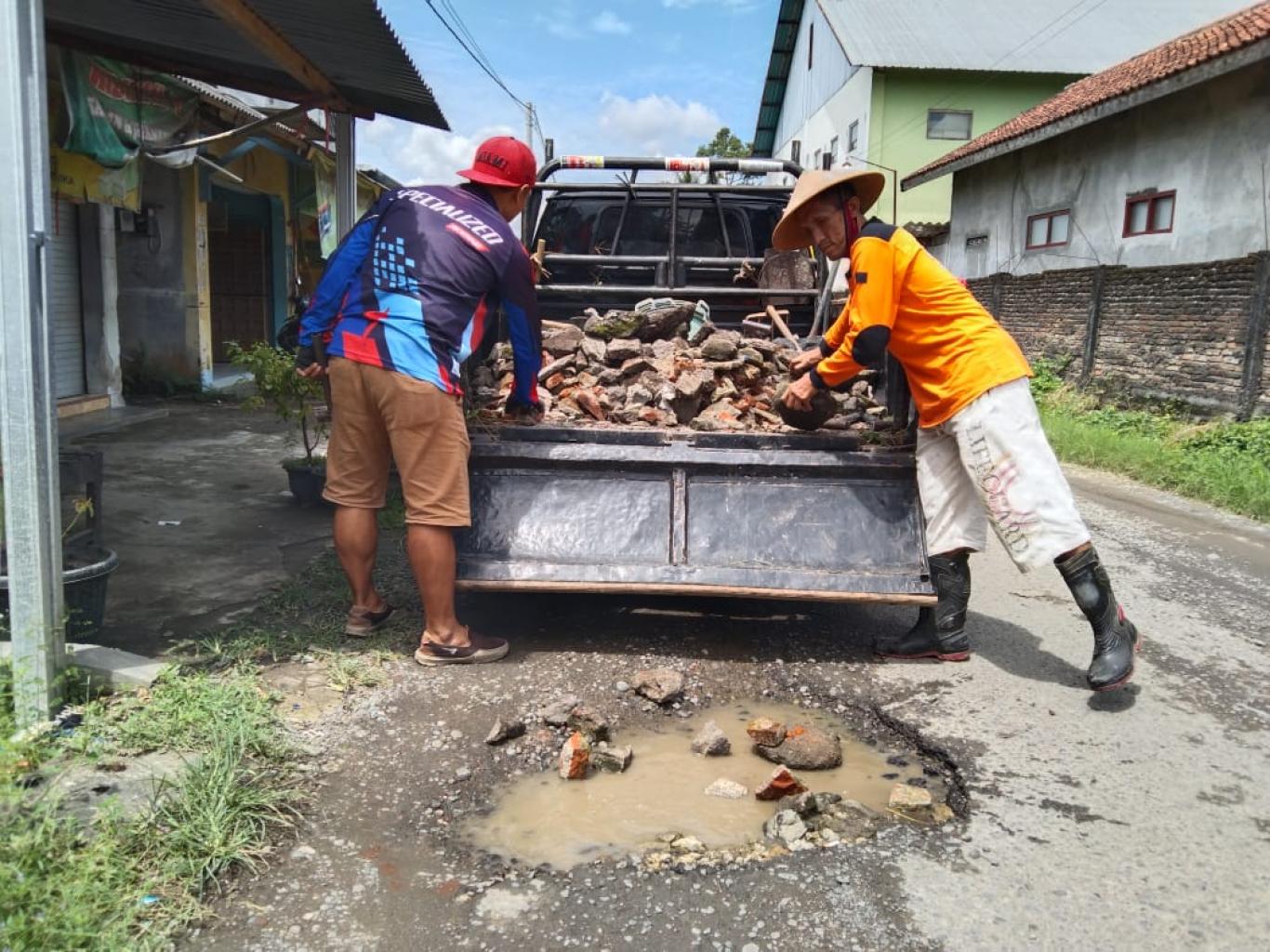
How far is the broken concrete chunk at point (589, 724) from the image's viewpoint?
3145 millimetres

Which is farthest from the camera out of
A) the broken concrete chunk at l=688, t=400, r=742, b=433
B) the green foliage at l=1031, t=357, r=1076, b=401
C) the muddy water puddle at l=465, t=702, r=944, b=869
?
the green foliage at l=1031, t=357, r=1076, b=401

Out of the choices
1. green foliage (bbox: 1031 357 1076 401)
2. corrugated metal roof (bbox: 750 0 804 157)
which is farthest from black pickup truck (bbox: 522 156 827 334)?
corrugated metal roof (bbox: 750 0 804 157)

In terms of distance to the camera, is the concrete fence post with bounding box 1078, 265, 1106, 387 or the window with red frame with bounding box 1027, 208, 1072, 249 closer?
the concrete fence post with bounding box 1078, 265, 1106, 387

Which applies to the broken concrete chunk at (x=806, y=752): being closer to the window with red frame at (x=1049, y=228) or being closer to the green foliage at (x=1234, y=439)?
the green foliage at (x=1234, y=439)

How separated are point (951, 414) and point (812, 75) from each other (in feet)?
92.4

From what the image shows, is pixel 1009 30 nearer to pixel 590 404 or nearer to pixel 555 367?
pixel 555 367

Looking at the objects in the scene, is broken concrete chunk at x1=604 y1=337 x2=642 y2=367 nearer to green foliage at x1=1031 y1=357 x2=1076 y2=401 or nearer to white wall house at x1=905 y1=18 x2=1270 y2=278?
white wall house at x1=905 y1=18 x2=1270 y2=278

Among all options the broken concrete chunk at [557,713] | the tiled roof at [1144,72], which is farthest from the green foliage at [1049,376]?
the broken concrete chunk at [557,713]

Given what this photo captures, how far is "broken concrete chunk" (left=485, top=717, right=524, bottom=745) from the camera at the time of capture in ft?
10.0

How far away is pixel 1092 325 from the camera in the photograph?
12.3 m

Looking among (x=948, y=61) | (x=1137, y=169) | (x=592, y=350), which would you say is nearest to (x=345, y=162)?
(x=592, y=350)

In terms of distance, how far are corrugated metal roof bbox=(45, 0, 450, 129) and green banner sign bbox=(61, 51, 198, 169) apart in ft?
6.07

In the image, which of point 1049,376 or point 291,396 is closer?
point 291,396

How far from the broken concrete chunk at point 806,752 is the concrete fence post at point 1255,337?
8178 millimetres
